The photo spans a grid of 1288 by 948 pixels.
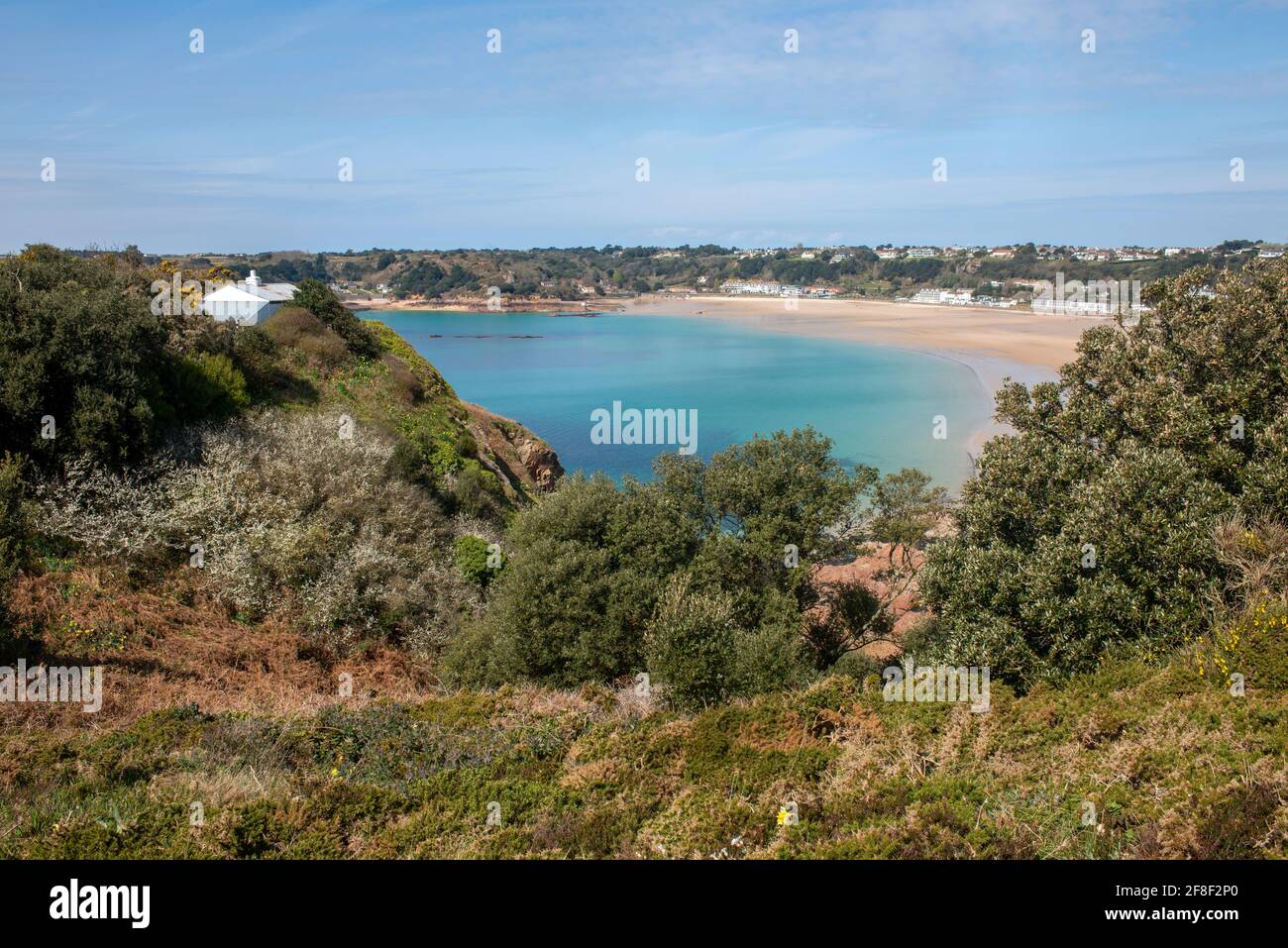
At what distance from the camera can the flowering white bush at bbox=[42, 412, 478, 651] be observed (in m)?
14.6

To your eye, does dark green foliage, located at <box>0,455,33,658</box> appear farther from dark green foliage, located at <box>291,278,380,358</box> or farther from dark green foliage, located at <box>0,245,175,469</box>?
dark green foliage, located at <box>291,278,380,358</box>

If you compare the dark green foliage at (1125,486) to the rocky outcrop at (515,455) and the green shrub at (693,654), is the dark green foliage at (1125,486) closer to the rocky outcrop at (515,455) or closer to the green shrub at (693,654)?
the green shrub at (693,654)

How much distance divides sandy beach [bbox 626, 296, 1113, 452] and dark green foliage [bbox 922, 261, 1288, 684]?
28.6m

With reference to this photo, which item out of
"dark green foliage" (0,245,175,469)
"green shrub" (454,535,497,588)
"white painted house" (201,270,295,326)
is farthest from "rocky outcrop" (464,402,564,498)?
"dark green foliage" (0,245,175,469)

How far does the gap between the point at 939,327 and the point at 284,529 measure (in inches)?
3616

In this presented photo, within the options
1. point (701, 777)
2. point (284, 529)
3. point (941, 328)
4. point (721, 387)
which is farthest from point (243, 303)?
point (941, 328)

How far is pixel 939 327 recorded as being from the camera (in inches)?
3797

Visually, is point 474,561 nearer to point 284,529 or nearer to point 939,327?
point 284,529

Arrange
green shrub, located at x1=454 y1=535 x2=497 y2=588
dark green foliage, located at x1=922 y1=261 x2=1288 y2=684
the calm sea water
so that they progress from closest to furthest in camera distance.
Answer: dark green foliage, located at x1=922 y1=261 x2=1288 y2=684, green shrub, located at x1=454 y1=535 x2=497 y2=588, the calm sea water

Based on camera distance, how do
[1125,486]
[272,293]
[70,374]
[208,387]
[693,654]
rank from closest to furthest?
1. [1125,486]
2. [693,654]
3. [70,374]
4. [208,387]
5. [272,293]

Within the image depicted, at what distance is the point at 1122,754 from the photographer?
735cm

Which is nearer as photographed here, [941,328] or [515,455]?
[515,455]

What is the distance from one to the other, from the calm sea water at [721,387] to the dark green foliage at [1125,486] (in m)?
12.3

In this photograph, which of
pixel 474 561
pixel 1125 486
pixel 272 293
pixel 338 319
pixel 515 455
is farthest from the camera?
pixel 515 455
